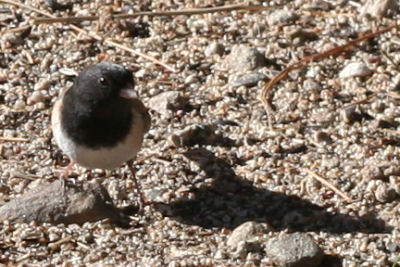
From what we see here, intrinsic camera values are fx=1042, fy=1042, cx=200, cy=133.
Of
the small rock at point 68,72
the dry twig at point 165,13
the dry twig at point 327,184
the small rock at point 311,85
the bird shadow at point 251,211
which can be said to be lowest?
the bird shadow at point 251,211

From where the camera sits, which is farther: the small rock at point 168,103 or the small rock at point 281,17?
the small rock at point 281,17

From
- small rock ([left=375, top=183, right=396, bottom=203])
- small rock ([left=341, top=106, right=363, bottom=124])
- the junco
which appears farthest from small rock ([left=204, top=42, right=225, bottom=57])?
small rock ([left=375, top=183, right=396, bottom=203])

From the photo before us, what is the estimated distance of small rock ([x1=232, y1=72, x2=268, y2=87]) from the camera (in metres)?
5.62

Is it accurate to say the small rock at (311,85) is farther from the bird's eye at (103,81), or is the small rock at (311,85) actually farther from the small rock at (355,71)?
the bird's eye at (103,81)

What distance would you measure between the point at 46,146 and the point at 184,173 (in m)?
0.73

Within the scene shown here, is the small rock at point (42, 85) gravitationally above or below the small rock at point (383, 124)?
above

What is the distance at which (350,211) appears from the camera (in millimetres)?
4750

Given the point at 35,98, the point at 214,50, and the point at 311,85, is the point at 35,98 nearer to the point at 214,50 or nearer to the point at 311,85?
the point at 214,50

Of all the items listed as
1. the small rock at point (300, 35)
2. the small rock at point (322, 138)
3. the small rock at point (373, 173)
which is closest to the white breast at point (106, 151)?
the small rock at point (322, 138)

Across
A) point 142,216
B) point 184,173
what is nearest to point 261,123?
point 184,173

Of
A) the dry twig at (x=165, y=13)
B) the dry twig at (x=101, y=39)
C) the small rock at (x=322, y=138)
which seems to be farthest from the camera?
the dry twig at (x=165, y=13)

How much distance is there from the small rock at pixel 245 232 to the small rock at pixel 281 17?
1831 mm

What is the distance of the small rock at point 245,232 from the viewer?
451cm

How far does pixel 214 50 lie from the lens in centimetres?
587
